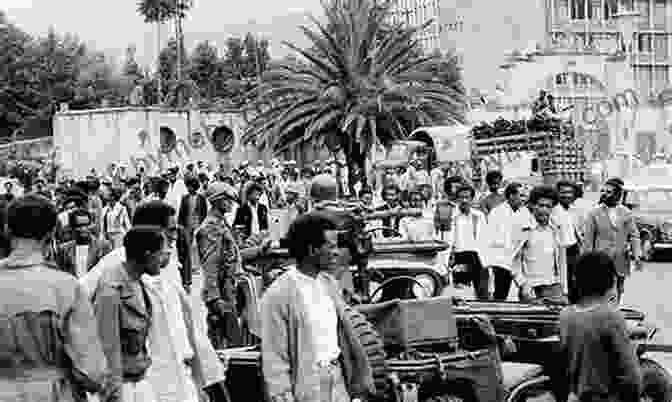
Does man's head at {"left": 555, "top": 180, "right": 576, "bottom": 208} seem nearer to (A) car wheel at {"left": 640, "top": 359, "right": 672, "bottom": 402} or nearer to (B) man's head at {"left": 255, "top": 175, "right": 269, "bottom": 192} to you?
(A) car wheel at {"left": 640, "top": 359, "right": 672, "bottom": 402}

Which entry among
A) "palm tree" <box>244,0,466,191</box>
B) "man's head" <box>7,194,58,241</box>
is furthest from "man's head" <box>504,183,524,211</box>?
"man's head" <box>7,194,58,241</box>

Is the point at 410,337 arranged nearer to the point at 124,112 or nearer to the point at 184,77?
the point at 124,112

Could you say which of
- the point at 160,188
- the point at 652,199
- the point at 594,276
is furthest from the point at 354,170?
the point at 594,276

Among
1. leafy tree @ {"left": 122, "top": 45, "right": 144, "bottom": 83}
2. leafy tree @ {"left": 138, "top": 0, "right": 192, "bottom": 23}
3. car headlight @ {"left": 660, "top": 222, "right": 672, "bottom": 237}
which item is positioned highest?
leafy tree @ {"left": 138, "top": 0, "right": 192, "bottom": 23}

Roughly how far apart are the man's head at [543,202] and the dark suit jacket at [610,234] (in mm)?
1031

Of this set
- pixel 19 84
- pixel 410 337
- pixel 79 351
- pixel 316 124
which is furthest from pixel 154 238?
pixel 19 84

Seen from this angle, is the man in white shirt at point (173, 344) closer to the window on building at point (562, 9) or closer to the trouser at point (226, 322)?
the trouser at point (226, 322)

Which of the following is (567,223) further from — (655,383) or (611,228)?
(655,383)

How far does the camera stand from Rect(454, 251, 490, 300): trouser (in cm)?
1209

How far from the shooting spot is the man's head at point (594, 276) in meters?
5.74

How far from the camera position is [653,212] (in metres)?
21.9

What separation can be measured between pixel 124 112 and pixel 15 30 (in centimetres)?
2280

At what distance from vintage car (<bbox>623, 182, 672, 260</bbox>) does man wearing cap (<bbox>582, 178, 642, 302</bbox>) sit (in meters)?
8.56

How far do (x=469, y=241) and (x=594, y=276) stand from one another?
6364 mm
